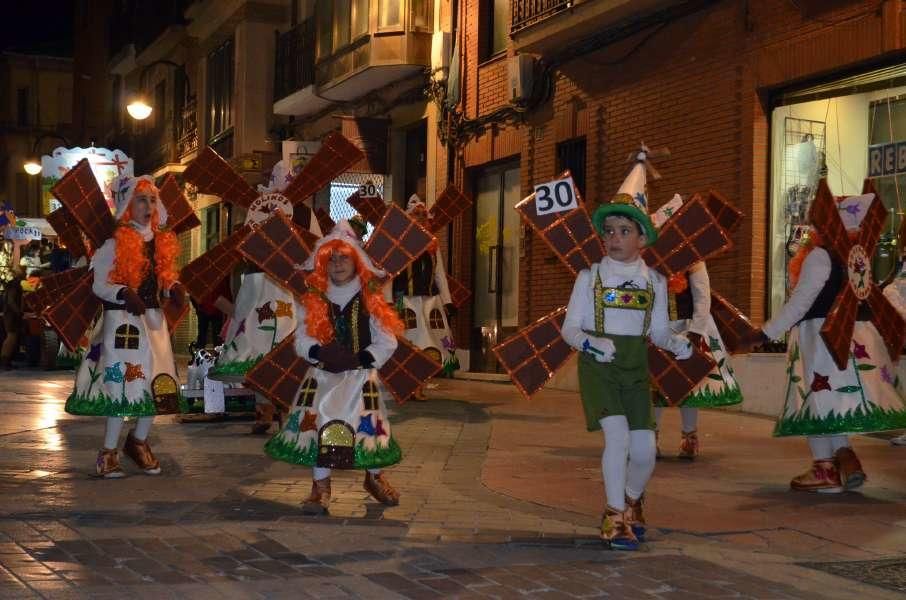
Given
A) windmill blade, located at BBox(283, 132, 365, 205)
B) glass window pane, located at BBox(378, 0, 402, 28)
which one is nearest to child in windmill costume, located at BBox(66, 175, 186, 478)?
windmill blade, located at BBox(283, 132, 365, 205)

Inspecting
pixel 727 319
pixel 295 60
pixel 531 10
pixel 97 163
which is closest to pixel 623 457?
pixel 727 319

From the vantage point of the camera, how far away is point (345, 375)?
303 inches

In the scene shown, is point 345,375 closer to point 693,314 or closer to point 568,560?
point 568,560

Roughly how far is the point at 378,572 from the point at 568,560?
93cm

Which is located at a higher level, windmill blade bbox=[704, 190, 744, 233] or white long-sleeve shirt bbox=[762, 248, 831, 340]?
windmill blade bbox=[704, 190, 744, 233]

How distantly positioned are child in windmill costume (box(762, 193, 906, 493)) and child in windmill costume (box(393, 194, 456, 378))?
728cm

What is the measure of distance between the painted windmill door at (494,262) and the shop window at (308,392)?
12.6 meters

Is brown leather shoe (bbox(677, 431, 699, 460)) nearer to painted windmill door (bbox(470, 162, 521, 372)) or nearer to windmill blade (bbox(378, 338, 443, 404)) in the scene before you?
windmill blade (bbox(378, 338, 443, 404))

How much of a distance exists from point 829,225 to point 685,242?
5.88 feet

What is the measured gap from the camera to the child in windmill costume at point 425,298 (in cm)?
1572

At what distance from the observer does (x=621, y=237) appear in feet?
22.3

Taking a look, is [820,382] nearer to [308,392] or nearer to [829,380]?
[829,380]

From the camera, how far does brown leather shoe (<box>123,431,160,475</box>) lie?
Result: 9102 millimetres

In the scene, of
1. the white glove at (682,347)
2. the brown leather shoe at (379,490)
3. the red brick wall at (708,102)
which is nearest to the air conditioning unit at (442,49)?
the red brick wall at (708,102)
